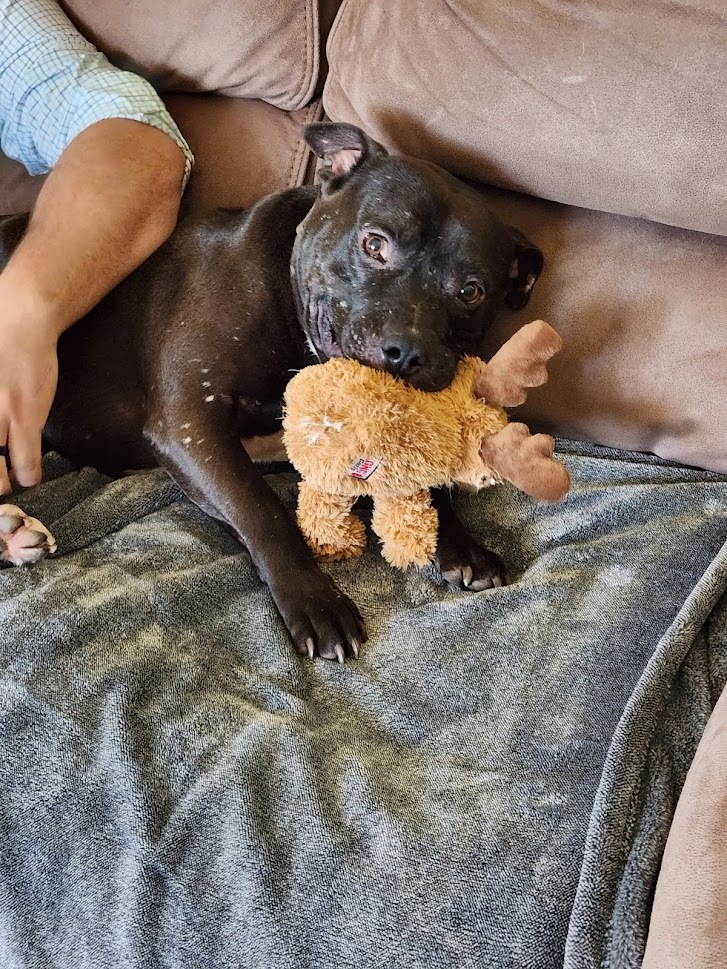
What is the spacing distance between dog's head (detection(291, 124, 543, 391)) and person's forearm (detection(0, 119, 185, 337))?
338 mm

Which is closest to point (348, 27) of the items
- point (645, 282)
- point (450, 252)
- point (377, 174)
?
point (377, 174)

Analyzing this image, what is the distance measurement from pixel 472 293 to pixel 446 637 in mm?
597

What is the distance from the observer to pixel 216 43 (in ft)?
5.65

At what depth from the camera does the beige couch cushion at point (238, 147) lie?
1792 millimetres

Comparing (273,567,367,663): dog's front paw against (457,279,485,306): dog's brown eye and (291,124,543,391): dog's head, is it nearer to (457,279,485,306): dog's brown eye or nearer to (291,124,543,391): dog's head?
(291,124,543,391): dog's head

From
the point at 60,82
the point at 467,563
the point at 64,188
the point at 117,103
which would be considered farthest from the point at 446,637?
the point at 60,82

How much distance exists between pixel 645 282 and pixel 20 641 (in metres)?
1.16

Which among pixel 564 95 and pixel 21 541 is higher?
pixel 564 95

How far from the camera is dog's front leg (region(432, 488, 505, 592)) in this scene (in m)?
1.37

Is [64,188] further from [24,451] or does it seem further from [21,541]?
[21,541]

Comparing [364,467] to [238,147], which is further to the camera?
[238,147]

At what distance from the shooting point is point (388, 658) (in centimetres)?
122

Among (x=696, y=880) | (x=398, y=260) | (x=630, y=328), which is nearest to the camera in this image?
(x=696, y=880)

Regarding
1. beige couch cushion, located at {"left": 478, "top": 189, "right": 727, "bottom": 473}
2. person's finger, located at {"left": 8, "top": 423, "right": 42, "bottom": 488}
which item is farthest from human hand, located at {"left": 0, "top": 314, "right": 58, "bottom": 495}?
beige couch cushion, located at {"left": 478, "top": 189, "right": 727, "bottom": 473}
